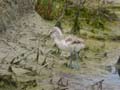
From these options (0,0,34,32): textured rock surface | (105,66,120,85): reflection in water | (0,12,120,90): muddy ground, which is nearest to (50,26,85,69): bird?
(0,12,120,90): muddy ground

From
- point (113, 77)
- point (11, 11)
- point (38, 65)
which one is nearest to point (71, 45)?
point (38, 65)

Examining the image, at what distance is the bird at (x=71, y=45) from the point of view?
28.3 ft

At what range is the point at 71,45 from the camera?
867 cm

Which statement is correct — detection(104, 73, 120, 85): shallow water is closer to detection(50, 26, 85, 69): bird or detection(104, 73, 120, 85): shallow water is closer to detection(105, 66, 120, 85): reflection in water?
detection(105, 66, 120, 85): reflection in water

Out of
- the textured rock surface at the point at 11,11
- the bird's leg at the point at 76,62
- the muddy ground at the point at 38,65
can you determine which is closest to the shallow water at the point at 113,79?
the muddy ground at the point at 38,65

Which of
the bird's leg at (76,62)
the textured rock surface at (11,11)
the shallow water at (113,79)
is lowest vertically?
the shallow water at (113,79)

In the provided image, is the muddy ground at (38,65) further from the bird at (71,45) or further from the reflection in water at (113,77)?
the bird at (71,45)

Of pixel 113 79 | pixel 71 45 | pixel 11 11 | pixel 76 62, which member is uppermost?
pixel 11 11

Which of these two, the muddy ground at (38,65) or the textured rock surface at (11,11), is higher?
the textured rock surface at (11,11)

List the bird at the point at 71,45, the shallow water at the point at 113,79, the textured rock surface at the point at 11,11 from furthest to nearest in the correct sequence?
the textured rock surface at the point at 11,11, the bird at the point at 71,45, the shallow water at the point at 113,79

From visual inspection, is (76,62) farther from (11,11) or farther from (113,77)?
(11,11)

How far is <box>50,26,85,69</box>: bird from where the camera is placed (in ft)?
28.3

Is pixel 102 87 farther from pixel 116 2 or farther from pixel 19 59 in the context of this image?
pixel 116 2

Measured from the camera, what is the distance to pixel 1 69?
745 cm
